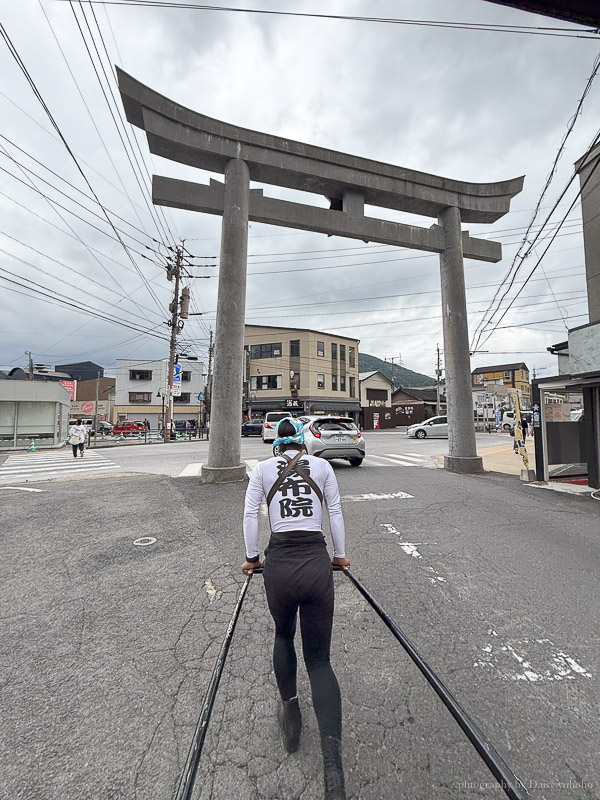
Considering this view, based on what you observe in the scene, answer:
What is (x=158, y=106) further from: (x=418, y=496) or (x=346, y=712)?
(x=346, y=712)

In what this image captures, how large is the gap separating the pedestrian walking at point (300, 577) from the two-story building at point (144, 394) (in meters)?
54.0

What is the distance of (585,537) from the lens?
5.43m

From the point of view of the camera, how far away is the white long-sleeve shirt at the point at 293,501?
2246mm

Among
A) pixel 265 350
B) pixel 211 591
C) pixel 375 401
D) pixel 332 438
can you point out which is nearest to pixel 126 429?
pixel 265 350

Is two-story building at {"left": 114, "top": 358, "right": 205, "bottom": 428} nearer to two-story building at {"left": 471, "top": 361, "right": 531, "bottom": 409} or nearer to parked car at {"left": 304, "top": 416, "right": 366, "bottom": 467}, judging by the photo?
parked car at {"left": 304, "top": 416, "right": 366, "bottom": 467}

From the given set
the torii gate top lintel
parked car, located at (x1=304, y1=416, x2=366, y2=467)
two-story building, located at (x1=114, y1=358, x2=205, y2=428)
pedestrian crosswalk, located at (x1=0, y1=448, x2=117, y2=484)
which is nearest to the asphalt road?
parked car, located at (x1=304, y1=416, x2=366, y2=467)

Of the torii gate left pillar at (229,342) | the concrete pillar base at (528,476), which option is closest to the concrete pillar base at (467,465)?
the concrete pillar base at (528,476)

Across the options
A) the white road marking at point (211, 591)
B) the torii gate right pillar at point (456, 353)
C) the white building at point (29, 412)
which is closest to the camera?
the white road marking at point (211, 591)

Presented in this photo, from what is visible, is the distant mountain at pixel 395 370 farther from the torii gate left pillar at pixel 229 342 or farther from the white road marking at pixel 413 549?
the white road marking at pixel 413 549

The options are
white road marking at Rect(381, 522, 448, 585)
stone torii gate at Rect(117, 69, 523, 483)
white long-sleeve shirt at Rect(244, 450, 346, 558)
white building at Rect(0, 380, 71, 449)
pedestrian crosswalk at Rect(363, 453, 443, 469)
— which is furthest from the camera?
white building at Rect(0, 380, 71, 449)

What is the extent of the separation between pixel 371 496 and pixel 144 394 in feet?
178

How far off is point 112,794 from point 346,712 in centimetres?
126

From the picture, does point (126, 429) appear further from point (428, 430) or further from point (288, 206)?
point (288, 206)

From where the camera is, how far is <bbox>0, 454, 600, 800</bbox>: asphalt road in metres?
1.81
